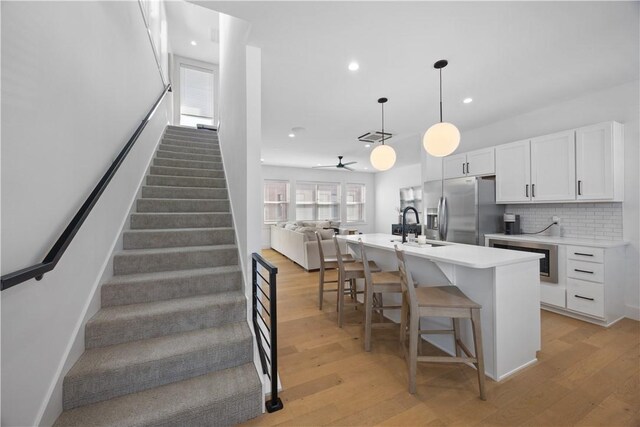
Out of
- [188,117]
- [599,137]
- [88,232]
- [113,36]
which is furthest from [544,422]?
[188,117]

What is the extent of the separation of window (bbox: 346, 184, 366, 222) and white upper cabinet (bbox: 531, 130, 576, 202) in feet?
21.1

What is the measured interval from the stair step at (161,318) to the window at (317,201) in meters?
6.80

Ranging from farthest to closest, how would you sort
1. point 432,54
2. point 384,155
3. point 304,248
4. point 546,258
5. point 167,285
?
1. point 304,248
2. point 384,155
3. point 546,258
4. point 432,54
5. point 167,285

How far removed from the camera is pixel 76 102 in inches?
59.2

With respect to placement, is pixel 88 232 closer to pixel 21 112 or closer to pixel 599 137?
pixel 21 112

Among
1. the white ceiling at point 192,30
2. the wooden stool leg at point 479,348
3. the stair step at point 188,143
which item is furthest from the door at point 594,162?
the white ceiling at point 192,30

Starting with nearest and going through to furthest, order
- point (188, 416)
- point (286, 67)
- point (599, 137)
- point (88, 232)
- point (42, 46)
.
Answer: point (42, 46) < point (188, 416) < point (88, 232) < point (286, 67) < point (599, 137)

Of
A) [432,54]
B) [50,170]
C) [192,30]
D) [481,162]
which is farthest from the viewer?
[192,30]

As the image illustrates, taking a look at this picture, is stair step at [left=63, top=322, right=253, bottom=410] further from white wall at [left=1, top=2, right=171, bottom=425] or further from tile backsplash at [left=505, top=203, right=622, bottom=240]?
tile backsplash at [left=505, top=203, right=622, bottom=240]

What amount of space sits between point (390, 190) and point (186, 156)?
716 cm

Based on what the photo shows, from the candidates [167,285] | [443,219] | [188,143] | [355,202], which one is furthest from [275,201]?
[167,285]

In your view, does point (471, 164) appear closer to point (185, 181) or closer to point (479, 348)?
point (479, 348)

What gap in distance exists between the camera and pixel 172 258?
226cm

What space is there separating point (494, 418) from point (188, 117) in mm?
7813
